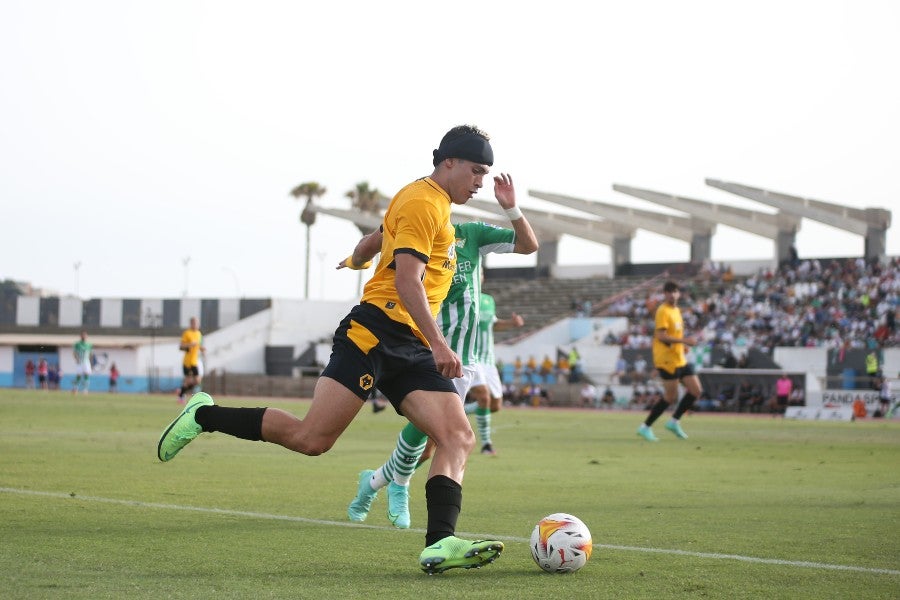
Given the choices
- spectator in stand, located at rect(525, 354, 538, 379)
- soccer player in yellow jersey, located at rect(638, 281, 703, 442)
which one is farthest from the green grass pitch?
spectator in stand, located at rect(525, 354, 538, 379)

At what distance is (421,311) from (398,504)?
245 cm

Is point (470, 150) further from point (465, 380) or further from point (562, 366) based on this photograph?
point (562, 366)

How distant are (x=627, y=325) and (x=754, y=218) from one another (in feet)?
31.5

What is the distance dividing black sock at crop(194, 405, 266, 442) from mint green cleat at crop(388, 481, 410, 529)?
1.59m

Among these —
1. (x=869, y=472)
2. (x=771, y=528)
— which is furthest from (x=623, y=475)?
(x=771, y=528)

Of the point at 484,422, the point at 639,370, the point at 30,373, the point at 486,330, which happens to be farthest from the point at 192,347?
the point at 30,373

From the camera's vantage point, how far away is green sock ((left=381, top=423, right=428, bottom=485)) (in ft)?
27.2

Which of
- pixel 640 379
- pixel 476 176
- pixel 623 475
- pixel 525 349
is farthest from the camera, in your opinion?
pixel 525 349

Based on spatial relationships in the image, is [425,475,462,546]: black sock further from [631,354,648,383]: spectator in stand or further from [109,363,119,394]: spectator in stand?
[109,363,119,394]: spectator in stand

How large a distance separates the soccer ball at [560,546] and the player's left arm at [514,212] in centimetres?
171

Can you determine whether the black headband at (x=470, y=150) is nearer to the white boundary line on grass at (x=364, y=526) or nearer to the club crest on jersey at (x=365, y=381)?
the club crest on jersey at (x=365, y=381)

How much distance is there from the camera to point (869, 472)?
13672 millimetres

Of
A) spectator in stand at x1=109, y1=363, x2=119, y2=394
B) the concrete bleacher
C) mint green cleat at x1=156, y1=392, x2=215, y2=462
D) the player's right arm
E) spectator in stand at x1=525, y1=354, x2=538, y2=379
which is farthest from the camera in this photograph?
the concrete bleacher

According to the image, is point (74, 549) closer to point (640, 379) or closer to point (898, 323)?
point (640, 379)
